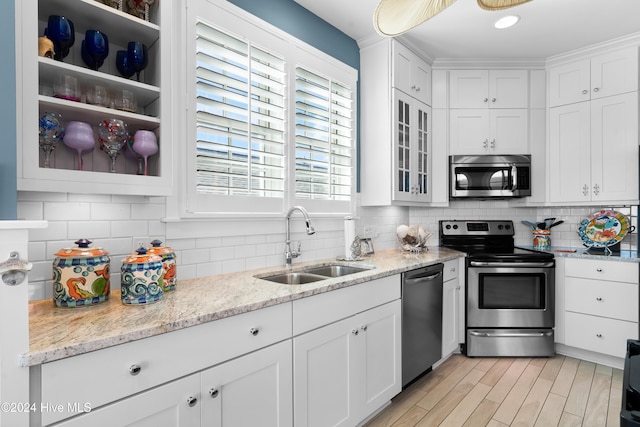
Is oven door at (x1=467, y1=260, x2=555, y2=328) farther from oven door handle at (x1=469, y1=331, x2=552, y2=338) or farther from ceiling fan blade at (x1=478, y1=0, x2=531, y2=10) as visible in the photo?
ceiling fan blade at (x1=478, y1=0, x2=531, y2=10)

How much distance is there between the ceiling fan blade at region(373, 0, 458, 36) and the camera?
4.53 feet

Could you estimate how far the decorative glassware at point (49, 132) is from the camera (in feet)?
4.15

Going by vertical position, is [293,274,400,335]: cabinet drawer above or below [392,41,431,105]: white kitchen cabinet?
below

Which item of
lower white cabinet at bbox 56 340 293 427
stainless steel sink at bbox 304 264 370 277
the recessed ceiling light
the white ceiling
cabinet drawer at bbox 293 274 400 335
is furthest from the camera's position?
the recessed ceiling light

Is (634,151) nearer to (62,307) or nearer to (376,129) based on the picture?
(376,129)

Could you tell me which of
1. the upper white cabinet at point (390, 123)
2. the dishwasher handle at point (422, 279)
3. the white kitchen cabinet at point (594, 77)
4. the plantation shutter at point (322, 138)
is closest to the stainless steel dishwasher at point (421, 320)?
the dishwasher handle at point (422, 279)

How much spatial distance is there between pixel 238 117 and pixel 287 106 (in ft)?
1.42

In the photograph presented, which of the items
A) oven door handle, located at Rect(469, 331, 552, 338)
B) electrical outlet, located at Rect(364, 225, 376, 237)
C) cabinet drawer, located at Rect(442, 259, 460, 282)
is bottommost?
oven door handle, located at Rect(469, 331, 552, 338)

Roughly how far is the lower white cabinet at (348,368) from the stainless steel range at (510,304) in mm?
1154

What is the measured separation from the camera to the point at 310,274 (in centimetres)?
220

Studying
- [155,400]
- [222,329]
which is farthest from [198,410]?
[222,329]

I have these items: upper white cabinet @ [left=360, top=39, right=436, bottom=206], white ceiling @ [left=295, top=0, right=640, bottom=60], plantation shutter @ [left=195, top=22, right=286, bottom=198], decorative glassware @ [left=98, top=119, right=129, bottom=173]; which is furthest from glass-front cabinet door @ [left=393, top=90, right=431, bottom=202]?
decorative glassware @ [left=98, top=119, right=129, bottom=173]

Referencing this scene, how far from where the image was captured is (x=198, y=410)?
1.22m

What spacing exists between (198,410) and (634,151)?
12.8ft
